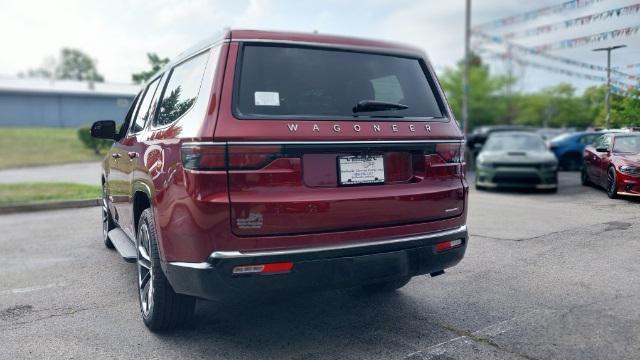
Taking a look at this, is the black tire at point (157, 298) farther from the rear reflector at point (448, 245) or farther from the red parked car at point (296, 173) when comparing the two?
the rear reflector at point (448, 245)

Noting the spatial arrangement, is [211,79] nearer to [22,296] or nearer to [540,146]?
[22,296]

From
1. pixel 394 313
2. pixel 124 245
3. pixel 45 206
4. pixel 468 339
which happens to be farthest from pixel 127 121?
pixel 45 206

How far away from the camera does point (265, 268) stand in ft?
9.27

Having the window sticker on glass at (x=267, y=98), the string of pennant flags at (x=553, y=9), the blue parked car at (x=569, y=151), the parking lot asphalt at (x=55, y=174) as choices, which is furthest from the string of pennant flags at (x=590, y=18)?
the parking lot asphalt at (x=55, y=174)

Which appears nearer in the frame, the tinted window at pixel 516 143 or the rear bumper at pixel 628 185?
the rear bumper at pixel 628 185

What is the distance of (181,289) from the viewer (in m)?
3.04

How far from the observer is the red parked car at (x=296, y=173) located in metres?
2.80

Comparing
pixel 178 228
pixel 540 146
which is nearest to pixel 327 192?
pixel 178 228

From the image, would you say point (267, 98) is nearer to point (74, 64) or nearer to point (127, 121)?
point (127, 121)

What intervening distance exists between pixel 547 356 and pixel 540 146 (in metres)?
10.1

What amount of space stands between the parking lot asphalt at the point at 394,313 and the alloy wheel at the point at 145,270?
193mm

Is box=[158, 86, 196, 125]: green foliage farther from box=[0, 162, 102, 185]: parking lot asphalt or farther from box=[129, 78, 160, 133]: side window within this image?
box=[0, 162, 102, 185]: parking lot asphalt

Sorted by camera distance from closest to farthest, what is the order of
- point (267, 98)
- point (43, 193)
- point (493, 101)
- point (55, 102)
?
point (267, 98), point (43, 193), point (55, 102), point (493, 101)

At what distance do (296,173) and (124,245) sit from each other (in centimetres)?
236
